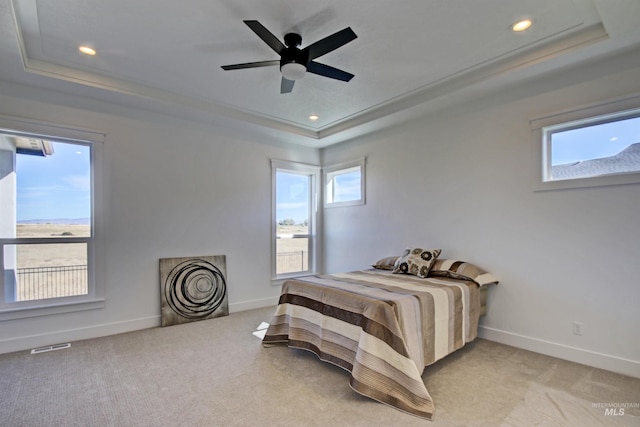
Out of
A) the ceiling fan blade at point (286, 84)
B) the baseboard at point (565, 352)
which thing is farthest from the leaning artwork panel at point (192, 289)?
the baseboard at point (565, 352)

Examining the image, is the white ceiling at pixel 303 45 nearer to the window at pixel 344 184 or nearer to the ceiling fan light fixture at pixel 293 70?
the ceiling fan light fixture at pixel 293 70

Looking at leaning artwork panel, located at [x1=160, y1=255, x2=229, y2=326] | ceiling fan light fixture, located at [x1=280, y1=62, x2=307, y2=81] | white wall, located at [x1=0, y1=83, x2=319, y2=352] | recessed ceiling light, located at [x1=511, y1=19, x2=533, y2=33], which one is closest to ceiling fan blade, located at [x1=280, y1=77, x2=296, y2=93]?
ceiling fan light fixture, located at [x1=280, y1=62, x2=307, y2=81]

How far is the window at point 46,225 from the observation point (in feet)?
10.8

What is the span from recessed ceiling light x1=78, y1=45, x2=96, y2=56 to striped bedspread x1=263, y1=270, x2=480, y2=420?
291 centimetres

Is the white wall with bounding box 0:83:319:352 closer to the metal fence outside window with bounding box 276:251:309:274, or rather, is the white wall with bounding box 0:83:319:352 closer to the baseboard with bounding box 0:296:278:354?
the baseboard with bounding box 0:296:278:354

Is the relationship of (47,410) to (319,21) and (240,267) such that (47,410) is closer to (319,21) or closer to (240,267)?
(240,267)

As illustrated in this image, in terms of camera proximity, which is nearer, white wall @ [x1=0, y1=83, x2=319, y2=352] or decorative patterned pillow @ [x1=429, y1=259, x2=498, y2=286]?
decorative patterned pillow @ [x1=429, y1=259, x2=498, y2=286]

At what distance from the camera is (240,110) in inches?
171

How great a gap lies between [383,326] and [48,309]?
358 cm

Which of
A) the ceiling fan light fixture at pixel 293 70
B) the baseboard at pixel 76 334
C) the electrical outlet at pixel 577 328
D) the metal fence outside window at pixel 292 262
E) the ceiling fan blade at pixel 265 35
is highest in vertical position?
the ceiling fan blade at pixel 265 35

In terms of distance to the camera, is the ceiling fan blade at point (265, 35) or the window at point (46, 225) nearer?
the ceiling fan blade at point (265, 35)

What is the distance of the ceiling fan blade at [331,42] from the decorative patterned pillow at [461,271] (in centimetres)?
259

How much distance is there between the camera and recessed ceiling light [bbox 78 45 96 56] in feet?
9.31

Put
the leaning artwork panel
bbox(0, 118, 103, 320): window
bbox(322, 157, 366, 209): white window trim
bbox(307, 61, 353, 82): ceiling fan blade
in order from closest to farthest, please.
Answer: bbox(307, 61, 353, 82): ceiling fan blade
bbox(0, 118, 103, 320): window
the leaning artwork panel
bbox(322, 157, 366, 209): white window trim
